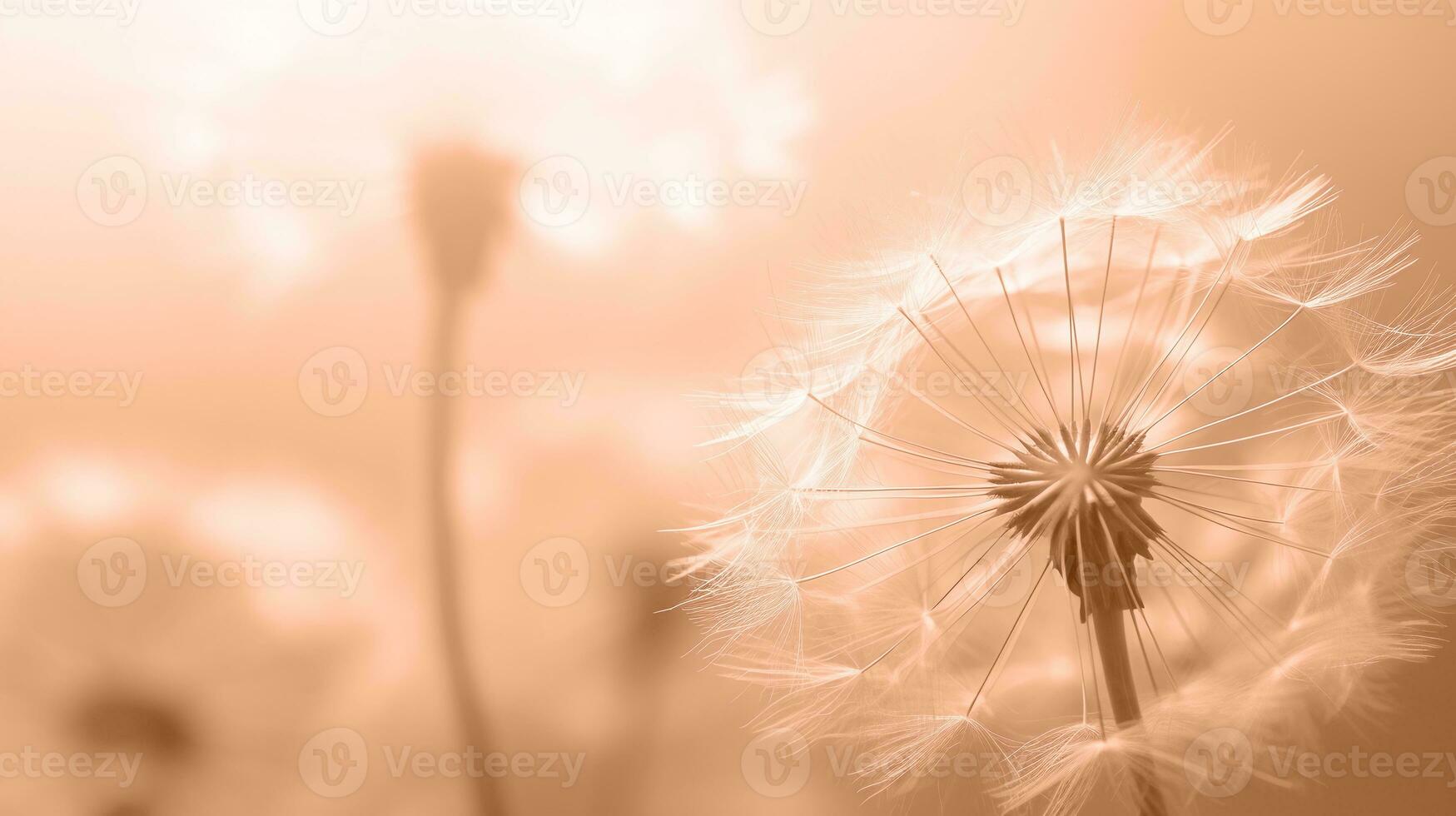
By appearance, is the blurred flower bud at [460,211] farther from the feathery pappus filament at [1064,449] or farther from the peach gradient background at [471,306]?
the feathery pappus filament at [1064,449]

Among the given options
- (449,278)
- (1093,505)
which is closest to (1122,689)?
(1093,505)

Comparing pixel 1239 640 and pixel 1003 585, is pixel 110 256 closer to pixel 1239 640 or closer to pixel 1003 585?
pixel 1003 585

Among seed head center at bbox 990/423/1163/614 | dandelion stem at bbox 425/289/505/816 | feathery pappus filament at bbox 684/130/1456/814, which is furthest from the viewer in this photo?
dandelion stem at bbox 425/289/505/816

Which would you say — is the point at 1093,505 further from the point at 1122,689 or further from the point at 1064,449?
the point at 1122,689

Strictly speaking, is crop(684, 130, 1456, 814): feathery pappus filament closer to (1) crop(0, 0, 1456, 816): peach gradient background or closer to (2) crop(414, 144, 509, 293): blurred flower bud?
(1) crop(0, 0, 1456, 816): peach gradient background

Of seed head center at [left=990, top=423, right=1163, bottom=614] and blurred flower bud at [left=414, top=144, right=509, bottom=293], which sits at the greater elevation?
blurred flower bud at [left=414, top=144, right=509, bottom=293]

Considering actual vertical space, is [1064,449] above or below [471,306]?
below

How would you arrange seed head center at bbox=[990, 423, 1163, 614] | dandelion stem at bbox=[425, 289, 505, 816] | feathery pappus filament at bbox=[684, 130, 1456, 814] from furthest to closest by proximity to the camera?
dandelion stem at bbox=[425, 289, 505, 816]
feathery pappus filament at bbox=[684, 130, 1456, 814]
seed head center at bbox=[990, 423, 1163, 614]

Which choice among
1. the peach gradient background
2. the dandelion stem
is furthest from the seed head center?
the dandelion stem

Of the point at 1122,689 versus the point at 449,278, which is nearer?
the point at 1122,689
